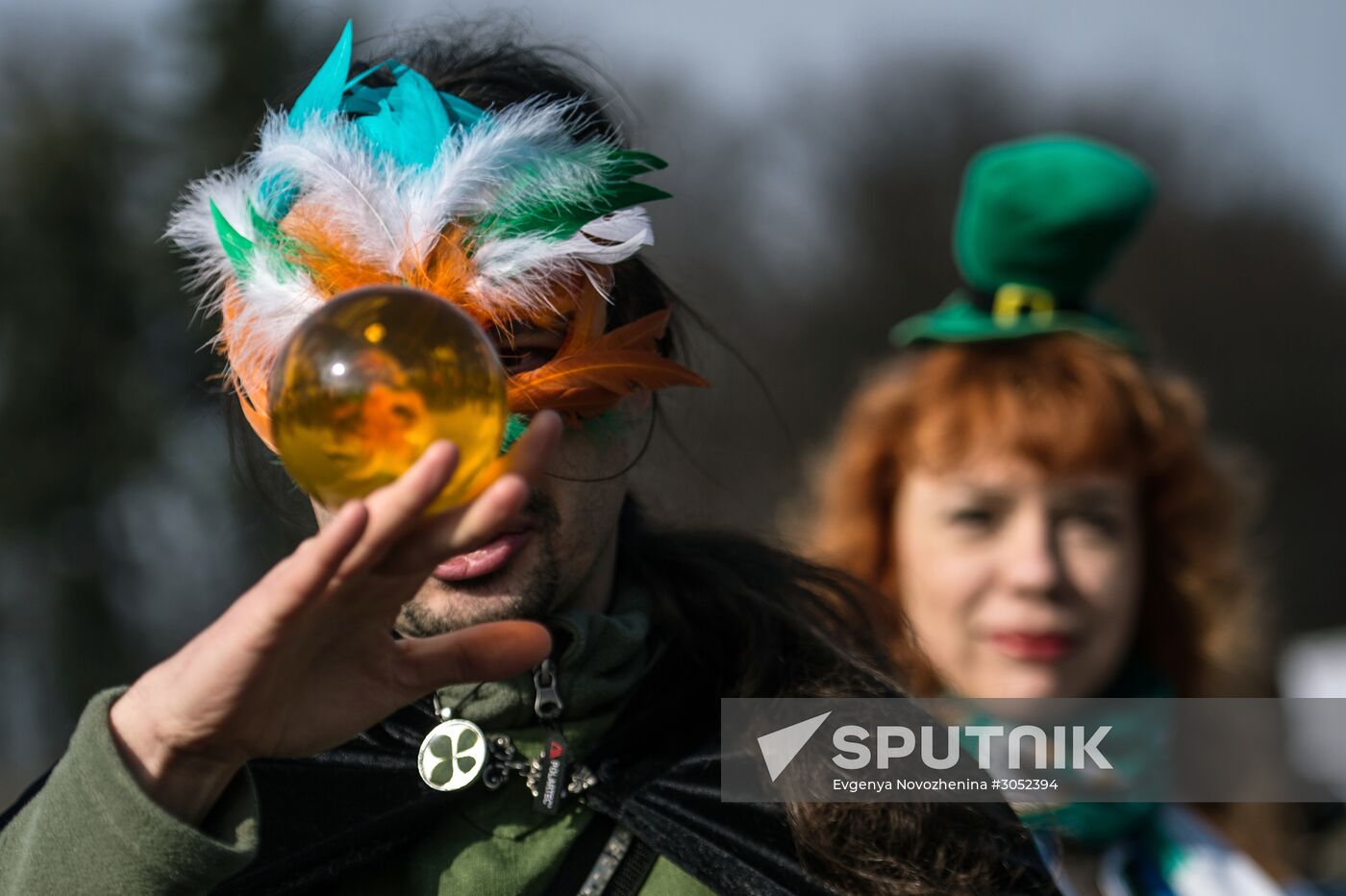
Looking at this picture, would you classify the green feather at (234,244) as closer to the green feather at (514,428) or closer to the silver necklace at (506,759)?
the green feather at (514,428)

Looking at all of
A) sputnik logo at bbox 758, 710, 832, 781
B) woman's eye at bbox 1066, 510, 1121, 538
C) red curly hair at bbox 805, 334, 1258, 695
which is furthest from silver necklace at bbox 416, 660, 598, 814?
woman's eye at bbox 1066, 510, 1121, 538

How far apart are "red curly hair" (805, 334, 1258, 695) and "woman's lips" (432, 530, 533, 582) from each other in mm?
1516

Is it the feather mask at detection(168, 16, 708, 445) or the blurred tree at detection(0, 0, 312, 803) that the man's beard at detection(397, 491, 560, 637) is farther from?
the blurred tree at detection(0, 0, 312, 803)

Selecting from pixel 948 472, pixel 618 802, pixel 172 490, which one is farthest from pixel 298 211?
pixel 172 490

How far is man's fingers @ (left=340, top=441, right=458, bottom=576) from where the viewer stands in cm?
179

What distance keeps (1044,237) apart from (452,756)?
247 centimetres

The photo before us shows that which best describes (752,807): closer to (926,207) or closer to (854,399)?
(854,399)

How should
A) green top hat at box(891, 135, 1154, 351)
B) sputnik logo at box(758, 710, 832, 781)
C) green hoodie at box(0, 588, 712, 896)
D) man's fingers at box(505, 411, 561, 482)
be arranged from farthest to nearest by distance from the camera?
green top hat at box(891, 135, 1154, 351)
sputnik logo at box(758, 710, 832, 781)
green hoodie at box(0, 588, 712, 896)
man's fingers at box(505, 411, 561, 482)

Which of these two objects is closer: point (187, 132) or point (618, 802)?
point (618, 802)

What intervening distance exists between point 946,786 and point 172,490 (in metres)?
17.4

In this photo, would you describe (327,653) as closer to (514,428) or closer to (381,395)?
(381,395)

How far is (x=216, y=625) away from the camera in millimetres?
1999

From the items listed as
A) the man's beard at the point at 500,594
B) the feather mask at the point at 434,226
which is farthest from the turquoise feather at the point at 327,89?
the man's beard at the point at 500,594

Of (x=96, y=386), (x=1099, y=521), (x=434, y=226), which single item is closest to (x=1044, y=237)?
(x=1099, y=521)
